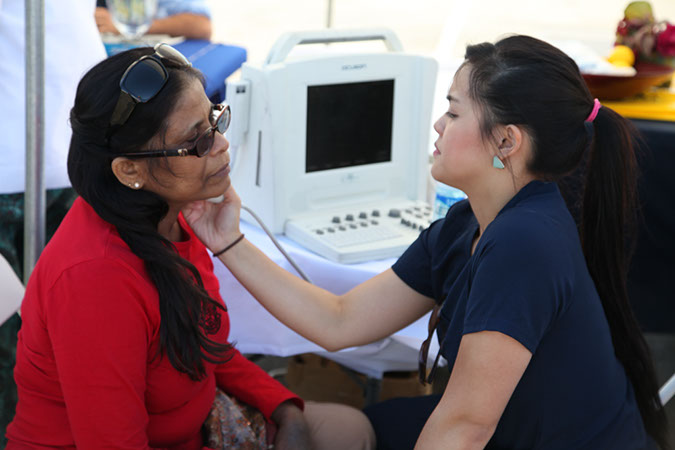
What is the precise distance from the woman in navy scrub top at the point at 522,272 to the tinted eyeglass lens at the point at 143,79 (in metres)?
0.34

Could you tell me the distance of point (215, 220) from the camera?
4.70 ft

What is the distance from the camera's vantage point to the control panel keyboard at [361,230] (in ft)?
5.31

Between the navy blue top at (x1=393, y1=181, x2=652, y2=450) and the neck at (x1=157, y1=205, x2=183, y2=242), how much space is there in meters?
0.51

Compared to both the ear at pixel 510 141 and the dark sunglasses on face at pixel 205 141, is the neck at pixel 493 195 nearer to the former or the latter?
the ear at pixel 510 141

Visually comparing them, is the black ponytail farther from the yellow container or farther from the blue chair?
the yellow container

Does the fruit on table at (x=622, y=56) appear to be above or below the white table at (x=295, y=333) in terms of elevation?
above

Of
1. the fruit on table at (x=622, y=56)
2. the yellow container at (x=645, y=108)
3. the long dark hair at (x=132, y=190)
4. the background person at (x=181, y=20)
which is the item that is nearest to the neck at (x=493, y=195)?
the long dark hair at (x=132, y=190)

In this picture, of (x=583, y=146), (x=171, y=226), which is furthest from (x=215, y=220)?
(x=583, y=146)

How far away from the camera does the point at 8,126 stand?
5.31ft

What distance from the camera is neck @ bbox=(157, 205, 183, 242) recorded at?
132 cm

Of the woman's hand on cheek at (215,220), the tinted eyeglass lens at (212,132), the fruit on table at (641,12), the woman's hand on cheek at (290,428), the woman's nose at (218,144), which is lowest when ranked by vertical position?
the woman's hand on cheek at (290,428)

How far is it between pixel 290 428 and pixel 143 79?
70cm

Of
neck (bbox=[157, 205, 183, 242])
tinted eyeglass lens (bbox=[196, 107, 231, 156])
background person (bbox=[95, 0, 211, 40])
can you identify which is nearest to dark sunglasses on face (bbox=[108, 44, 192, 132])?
tinted eyeglass lens (bbox=[196, 107, 231, 156])

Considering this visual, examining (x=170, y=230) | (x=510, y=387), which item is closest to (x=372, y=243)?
(x=170, y=230)
